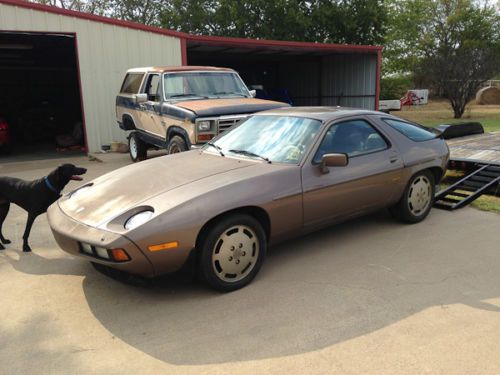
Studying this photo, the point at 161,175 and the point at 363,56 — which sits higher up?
the point at 363,56

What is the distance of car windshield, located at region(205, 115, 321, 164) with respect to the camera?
4320 millimetres

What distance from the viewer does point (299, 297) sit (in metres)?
3.62

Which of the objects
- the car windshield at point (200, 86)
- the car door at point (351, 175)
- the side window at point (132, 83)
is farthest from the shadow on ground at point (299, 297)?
the side window at point (132, 83)

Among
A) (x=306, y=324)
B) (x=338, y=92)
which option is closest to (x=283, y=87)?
(x=338, y=92)

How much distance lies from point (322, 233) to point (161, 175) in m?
2.06

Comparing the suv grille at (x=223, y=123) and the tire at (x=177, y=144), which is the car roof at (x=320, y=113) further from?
the tire at (x=177, y=144)

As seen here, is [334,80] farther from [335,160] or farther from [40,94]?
[335,160]

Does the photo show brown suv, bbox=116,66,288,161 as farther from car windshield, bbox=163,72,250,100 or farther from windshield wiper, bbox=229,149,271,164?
windshield wiper, bbox=229,149,271,164

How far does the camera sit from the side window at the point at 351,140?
446 centimetres

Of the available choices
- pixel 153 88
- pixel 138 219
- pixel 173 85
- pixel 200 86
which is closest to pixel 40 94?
pixel 153 88

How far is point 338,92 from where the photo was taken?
21.2 m

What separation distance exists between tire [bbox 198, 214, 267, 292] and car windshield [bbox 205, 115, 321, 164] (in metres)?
0.83

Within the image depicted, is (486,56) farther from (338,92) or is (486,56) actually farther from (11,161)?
(11,161)

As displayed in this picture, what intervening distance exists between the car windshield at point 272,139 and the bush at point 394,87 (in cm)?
3445
